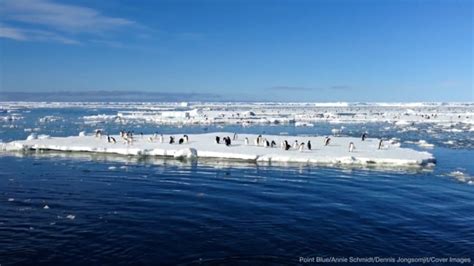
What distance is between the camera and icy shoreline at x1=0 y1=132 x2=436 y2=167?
35.2 metres

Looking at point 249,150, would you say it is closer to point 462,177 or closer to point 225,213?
point 462,177

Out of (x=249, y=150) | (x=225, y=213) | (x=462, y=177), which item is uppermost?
(x=249, y=150)

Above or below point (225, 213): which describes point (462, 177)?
above

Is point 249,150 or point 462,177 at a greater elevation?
point 249,150

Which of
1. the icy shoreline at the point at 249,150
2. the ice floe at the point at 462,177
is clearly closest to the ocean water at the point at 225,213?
the ice floe at the point at 462,177

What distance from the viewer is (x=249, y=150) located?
39156mm

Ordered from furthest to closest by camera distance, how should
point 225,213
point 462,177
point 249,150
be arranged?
point 249,150 < point 462,177 < point 225,213

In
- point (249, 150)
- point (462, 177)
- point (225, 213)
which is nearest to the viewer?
point (225, 213)

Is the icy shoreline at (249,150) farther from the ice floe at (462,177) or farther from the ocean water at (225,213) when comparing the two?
the ice floe at (462,177)

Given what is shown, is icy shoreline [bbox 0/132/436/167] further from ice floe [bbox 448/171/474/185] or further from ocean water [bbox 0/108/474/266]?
ice floe [bbox 448/171/474/185]

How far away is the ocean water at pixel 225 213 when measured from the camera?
15.7m

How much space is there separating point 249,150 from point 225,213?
61.7ft

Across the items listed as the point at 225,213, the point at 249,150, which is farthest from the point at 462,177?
the point at 225,213

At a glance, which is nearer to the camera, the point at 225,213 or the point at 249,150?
the point at 225,213
